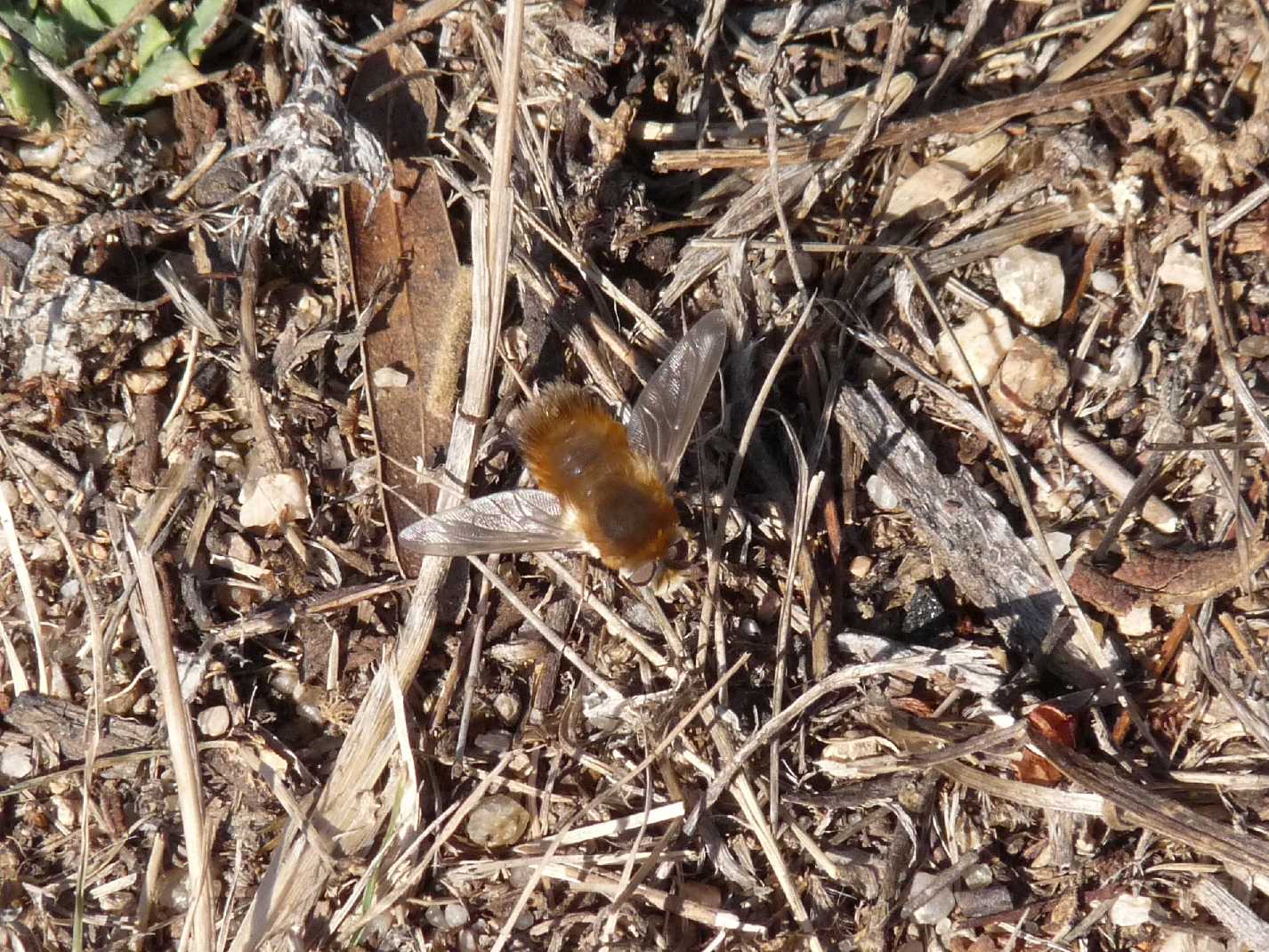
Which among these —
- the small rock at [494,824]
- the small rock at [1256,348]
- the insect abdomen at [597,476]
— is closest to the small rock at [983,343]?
the small rock at [1256,348]

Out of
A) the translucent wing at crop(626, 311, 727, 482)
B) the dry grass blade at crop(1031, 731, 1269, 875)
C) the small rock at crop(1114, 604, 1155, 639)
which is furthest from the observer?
the small rock at crop(1114, 604, 1155, 639)

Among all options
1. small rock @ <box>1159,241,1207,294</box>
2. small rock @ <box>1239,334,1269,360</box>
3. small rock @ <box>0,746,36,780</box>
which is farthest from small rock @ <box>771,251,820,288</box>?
small rock @ <box>0,746,36,780</box>

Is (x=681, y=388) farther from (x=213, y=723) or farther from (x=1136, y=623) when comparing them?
(x=213, y=723)

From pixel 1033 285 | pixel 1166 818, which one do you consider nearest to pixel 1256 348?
pixel 1033 285

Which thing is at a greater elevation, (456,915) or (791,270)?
(791,270)

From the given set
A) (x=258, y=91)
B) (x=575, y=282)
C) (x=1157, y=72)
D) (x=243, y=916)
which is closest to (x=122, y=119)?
(x=258, y=91)

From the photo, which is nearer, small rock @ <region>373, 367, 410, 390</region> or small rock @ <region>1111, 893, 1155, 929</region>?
small rock @ <region>1111, 893, 1155, 929</region>

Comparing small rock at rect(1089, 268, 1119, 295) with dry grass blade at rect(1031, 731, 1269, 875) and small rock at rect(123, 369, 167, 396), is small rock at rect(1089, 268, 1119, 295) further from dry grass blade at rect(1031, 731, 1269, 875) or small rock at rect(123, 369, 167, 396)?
small rock at rect(123, 369, 167, 396)
